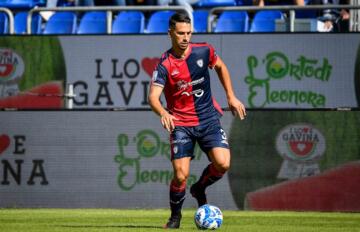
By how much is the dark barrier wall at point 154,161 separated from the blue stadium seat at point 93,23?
2798 mm

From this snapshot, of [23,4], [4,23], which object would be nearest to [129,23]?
[4,23]

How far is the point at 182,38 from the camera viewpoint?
1152 centimetres

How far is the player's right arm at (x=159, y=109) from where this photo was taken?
1072 cm

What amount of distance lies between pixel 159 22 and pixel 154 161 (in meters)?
3.38

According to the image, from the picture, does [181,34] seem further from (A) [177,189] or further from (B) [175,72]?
(A) [177,189]

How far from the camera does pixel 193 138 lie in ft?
39.0

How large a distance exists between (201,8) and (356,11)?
3.31 metres

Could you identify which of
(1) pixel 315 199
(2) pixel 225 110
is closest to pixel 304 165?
(1) pixel 315 199

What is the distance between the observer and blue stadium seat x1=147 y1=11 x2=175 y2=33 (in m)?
18.1

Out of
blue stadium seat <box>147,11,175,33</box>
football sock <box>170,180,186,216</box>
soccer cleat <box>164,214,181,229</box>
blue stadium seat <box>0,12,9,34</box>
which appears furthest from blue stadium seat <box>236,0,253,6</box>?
soccer cleat <box>164,214,181,229</box>

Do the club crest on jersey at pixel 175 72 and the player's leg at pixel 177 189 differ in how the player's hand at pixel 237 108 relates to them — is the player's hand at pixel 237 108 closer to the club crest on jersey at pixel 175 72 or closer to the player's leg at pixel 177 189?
the club crest on jersey at pixel 175 72

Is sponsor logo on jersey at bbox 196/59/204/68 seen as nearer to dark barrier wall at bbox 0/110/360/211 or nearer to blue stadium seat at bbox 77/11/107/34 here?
dark barrier wall at bbox 0/110/360/211

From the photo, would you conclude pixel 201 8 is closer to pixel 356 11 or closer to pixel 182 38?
pixel 356 11

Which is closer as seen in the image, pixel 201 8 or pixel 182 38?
pixel 182 38
